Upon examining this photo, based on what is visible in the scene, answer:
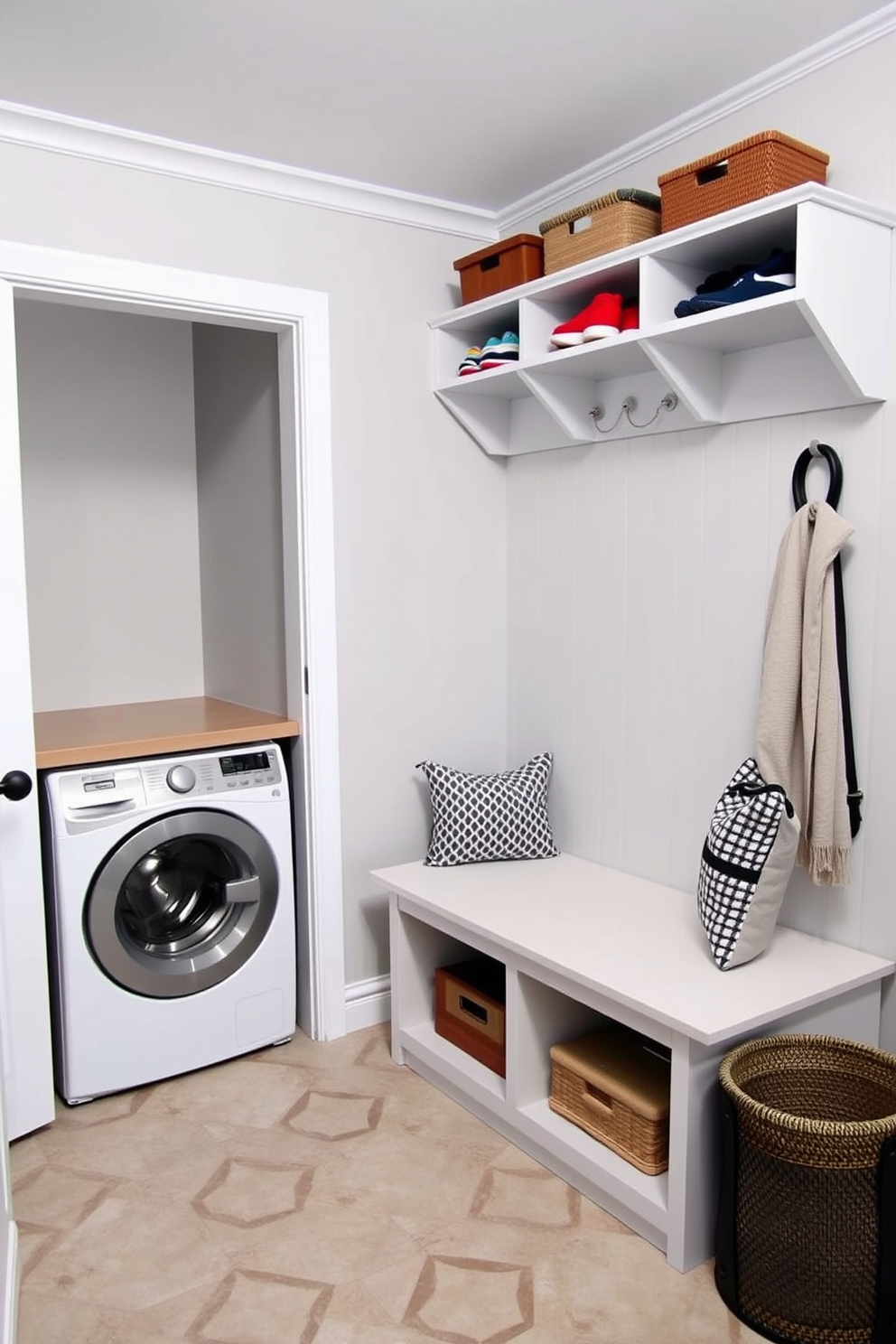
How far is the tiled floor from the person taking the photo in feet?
6.50

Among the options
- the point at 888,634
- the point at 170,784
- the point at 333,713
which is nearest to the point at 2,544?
the point at 170,784

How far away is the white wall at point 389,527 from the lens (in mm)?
2916

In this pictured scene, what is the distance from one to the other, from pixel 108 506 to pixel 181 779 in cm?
122

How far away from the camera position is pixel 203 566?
379cm

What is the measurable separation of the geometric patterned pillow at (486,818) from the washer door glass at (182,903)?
0.49 metres

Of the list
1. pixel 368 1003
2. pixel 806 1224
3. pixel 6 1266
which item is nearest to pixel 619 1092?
pixel 806 1224

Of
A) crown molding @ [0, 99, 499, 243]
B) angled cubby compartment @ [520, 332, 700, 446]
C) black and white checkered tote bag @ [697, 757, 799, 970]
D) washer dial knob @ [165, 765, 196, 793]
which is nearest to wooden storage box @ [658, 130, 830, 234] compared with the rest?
angled cubby compartment @ [520, 332, 700, 446]

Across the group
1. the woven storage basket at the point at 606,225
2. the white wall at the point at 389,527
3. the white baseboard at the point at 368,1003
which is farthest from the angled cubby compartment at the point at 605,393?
the white baseboard at the point at 368,1003

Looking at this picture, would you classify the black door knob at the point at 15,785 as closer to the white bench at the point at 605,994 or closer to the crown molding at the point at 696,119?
the white bench at the point at 605,994

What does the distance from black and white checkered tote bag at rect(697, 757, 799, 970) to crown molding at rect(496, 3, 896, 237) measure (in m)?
1.54

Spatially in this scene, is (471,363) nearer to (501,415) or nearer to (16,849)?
(501,415)

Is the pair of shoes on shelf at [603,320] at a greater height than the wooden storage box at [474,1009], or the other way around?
the pair of shoes on shelf at [603,320]

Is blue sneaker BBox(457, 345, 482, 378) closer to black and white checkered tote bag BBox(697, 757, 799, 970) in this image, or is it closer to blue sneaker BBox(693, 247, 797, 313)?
blue sneaker BBox(693, 247, 797, 313)

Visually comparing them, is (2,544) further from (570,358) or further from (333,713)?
(570,358)
